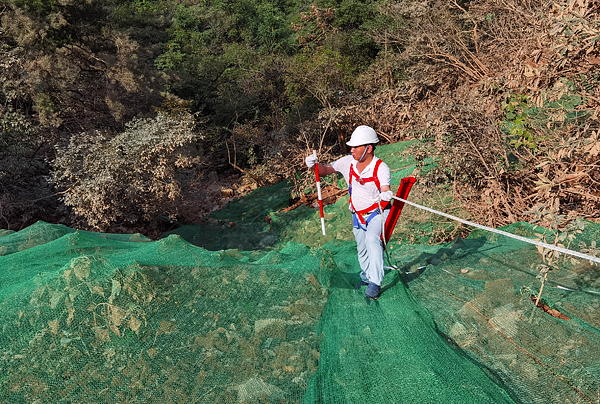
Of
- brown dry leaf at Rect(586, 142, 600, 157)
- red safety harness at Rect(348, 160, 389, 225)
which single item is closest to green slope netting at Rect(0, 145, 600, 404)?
red safety harness at Rect(348, 160, 389, 225)

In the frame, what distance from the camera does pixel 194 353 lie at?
10.7ft

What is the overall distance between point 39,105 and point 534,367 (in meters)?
9.41

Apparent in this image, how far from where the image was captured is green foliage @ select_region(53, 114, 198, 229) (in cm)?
848

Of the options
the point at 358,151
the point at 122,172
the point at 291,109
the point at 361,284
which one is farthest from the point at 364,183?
the point at 291,109

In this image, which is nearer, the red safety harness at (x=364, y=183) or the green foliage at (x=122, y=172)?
the red safety harness at (x=364, y=183)

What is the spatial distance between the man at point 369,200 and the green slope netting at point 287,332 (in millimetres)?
263

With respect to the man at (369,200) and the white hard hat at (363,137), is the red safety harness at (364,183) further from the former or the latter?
the white hard hat at (363,137)

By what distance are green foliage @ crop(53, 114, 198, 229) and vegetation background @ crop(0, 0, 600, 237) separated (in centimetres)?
3

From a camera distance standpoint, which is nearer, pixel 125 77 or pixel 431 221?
pixel 431 221

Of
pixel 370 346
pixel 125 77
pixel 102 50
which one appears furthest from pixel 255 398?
pixel 102 50

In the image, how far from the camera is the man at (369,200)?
4387 millimetres

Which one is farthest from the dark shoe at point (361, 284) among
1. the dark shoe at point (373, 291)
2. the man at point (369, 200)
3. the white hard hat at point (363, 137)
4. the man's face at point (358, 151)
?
the white hard hat at point (363, 137)

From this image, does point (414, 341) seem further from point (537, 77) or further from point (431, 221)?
point (431, 221)

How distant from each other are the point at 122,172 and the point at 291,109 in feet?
25.3
